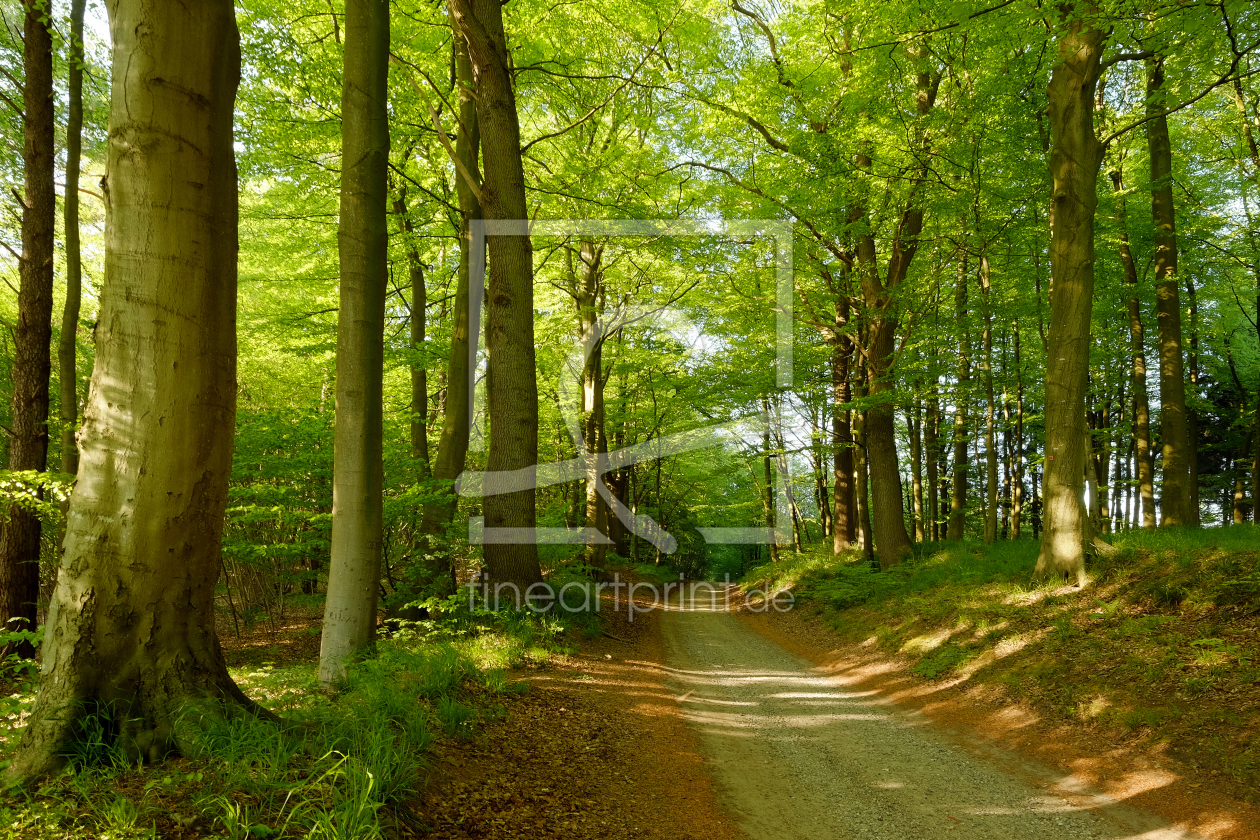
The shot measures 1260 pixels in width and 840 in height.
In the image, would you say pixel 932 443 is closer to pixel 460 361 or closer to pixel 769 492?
pixel 769 492

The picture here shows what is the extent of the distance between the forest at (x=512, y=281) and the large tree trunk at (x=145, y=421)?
16mm

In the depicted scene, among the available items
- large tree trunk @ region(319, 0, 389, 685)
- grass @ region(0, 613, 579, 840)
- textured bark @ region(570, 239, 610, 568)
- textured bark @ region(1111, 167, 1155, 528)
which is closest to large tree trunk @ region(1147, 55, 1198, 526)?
textured bark @ region(1111, 167, 1155, 528)

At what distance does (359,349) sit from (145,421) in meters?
2.84

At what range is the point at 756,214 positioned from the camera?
48.2 feet

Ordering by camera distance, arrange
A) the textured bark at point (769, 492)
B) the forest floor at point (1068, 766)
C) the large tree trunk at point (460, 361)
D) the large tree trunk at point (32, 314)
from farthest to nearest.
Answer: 1. the textured bark at point (769, 492)
2. the large tree trunk at point (460, 361)
3. the large tree trunk at point (32, 314)
4. the forest floor at point (1068, 766)

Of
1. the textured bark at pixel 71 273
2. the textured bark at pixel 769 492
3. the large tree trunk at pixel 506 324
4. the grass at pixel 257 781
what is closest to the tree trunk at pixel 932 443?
the textured bark at pixel 769 492

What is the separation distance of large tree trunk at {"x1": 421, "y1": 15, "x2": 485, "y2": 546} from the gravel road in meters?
4.40

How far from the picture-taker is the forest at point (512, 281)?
3.04m

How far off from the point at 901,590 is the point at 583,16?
1180 centimetres

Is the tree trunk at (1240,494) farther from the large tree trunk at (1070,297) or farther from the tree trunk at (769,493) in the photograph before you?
the tree trunk at (769,493)

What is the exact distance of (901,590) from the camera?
38.4 ft

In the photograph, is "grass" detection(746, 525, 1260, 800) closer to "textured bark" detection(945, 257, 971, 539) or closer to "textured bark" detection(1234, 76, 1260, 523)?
"textured bark" detection(945, 257, 971, 539)

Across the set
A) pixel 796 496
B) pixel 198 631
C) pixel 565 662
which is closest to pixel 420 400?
pixel 565 662

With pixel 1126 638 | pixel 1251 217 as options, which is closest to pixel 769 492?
pixel 1251 217
